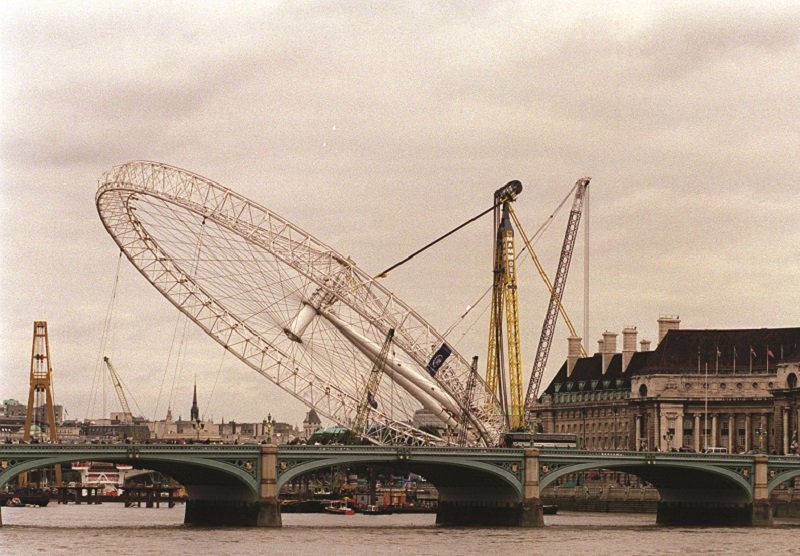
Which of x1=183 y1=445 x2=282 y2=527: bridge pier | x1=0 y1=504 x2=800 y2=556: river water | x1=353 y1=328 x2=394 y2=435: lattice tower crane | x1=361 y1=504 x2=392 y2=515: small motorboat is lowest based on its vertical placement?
x1=0 y1=504 x2=800 y2=556: river water

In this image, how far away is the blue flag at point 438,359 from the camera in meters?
151

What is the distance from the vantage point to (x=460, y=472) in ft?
429

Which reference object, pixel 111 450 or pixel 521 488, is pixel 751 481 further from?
pixel 111 450

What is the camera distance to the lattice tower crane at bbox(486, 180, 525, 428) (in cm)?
16525

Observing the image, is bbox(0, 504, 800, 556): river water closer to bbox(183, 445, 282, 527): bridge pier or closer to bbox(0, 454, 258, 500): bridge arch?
bbox(183, 445, 282, 527): bridge pier

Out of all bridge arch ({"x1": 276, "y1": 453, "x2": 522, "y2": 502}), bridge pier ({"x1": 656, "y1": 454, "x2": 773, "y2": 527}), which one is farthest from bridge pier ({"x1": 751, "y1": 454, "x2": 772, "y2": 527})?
bridge arch ({"x1": 276, "y1": 453, "x2": 522, "y2": 502})

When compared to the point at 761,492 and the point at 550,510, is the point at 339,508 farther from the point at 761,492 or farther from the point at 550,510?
the point at 761,492

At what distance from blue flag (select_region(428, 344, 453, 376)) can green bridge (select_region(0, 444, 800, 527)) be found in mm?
14026

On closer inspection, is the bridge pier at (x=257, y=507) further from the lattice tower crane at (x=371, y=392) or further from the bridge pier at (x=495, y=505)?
the lattice tower crane at (x=371, y=392)

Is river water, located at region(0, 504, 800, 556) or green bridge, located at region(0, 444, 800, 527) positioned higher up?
green bridge, located at region(0, 444, 800, 527)

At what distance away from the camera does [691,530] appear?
5133 inches

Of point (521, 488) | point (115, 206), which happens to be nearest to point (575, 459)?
point (521, 488)

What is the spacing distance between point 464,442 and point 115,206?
3201 centimetres

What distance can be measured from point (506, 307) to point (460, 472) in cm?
3952
